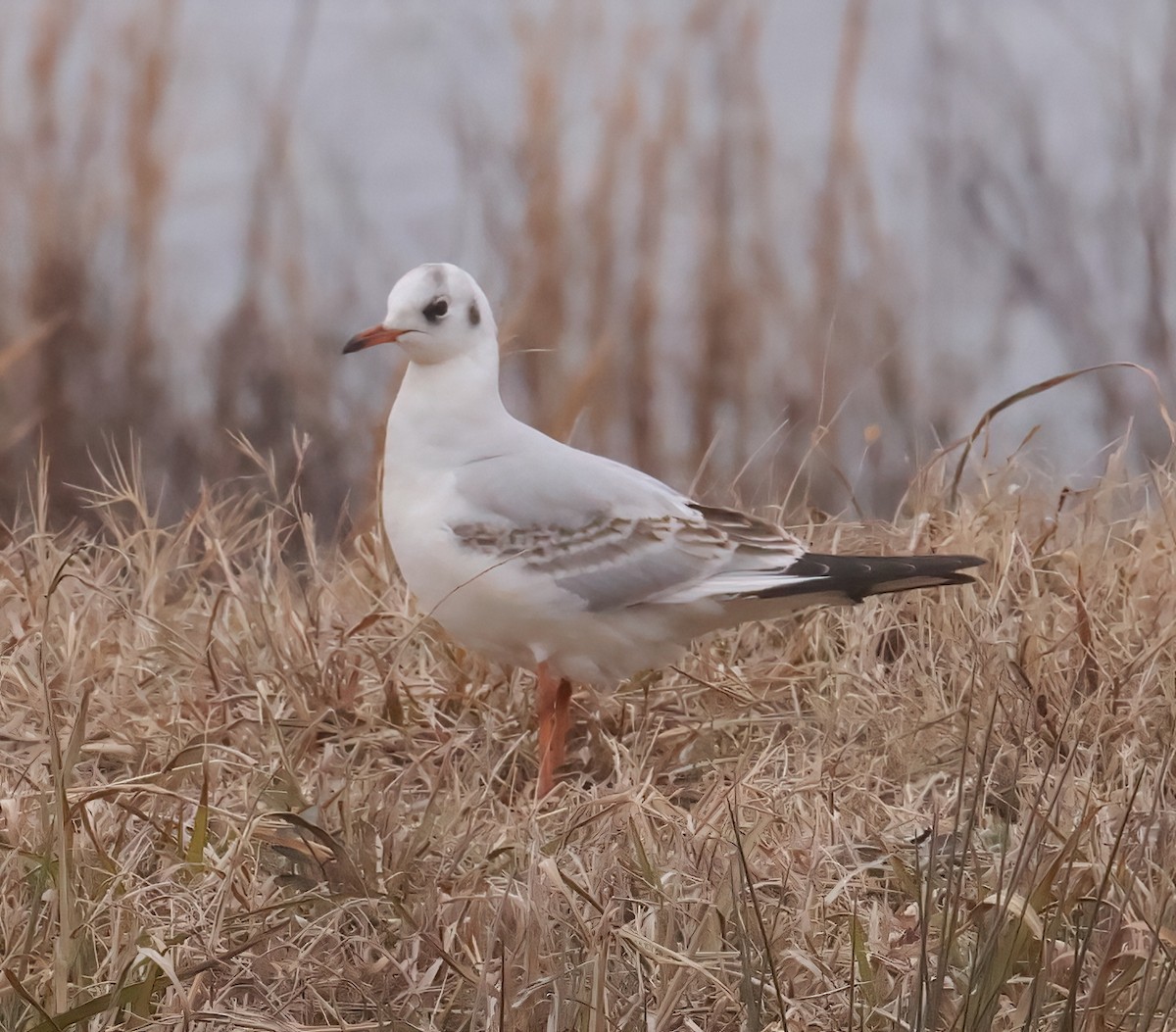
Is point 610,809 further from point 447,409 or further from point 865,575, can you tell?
point 447,409

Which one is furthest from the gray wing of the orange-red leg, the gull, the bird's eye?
the bird's eye

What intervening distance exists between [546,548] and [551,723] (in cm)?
32

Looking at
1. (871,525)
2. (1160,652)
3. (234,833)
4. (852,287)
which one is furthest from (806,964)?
(852,287)

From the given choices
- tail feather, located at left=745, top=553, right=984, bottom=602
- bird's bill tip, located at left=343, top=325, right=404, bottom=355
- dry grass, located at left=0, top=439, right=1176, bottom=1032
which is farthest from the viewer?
bird's bill tip, located at left=343, top=325, right=404, bottom=355

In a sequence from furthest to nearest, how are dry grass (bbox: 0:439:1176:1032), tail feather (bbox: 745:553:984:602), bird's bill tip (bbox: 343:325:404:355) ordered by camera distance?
bird's bill tip (bbox: 343:325:404:355) < tail feather (bbox: 745:553:984:602) < dry grass (bbox: 0:439:1176:1032)

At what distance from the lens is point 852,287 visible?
187 inches

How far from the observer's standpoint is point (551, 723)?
3.03 m

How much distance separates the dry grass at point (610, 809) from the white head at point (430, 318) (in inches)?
23.0

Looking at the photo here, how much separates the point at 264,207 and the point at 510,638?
2356 millimetres

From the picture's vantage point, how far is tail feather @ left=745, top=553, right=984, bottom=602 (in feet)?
9.52

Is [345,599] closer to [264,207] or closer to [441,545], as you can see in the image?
[441,545]

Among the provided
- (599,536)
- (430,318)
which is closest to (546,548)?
(599,536)

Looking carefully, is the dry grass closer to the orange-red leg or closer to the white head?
the orange-red leg

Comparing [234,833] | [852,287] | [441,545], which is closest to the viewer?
[234,833]
